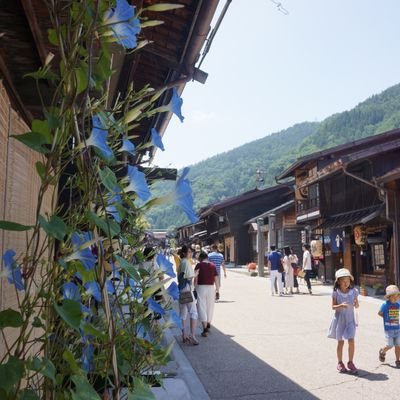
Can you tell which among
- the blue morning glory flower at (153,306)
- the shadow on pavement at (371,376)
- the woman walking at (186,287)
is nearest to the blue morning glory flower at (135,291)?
the blue morning glory flower at (153,306)

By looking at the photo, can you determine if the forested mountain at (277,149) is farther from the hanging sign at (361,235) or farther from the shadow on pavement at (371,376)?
the shadow on pavement at (371,376)

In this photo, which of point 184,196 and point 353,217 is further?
point 353,217

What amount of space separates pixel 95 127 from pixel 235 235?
45524 millimetres

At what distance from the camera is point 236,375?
6.79m

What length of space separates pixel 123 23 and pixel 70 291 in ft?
2.24

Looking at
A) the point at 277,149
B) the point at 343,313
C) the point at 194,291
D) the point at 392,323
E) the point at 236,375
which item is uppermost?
the point at 277,149

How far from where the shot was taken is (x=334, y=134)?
362 feet

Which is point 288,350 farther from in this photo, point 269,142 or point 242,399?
point 269,142

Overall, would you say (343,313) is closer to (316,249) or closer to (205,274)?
(205,274)

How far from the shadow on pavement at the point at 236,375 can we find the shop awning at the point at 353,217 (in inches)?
423

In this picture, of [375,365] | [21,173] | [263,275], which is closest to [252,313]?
[375,365]

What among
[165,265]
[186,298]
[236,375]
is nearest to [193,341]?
[186,298]

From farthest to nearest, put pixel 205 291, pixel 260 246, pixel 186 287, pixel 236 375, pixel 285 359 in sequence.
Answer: pixel 260 246, pixel 205 291, pixel 186 287, pixel 285 359, pixel 236 375

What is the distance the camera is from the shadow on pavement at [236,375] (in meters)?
5.88
